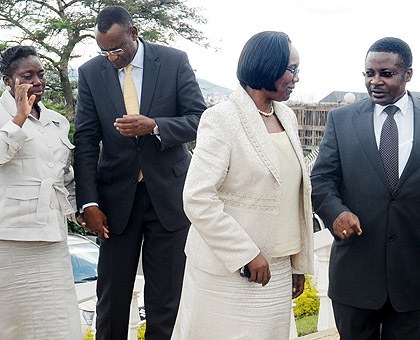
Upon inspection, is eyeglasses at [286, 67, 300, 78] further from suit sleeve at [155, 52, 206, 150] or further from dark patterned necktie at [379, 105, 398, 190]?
suit sleeve at [155, 52, 206, 150]

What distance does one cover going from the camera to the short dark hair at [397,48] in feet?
11.1

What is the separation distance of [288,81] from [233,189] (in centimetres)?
54

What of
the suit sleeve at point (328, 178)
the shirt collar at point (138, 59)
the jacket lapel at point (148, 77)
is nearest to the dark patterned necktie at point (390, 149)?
the suit sleeve at point (328, 178)

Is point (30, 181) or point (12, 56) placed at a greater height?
point (12, 56)

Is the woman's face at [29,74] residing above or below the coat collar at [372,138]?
above

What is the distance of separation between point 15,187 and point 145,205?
72 centimetres

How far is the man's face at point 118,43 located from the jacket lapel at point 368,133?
129cm

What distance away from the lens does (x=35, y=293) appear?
353 centimetres

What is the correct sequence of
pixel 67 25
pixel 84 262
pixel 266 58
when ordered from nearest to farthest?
pixel 266 58
pixel 84 262
pixel 67 25

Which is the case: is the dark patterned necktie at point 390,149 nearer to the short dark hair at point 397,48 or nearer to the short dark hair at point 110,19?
the short dark hair at point 397,48

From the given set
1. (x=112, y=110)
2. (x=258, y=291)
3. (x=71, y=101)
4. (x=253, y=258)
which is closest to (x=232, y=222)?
(x=253, y=258)

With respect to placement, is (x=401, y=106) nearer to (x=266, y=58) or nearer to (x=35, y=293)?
(x=266, y=58)

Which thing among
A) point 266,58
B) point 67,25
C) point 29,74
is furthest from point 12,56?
point 67,25

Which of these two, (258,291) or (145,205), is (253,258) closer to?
(258,291)
